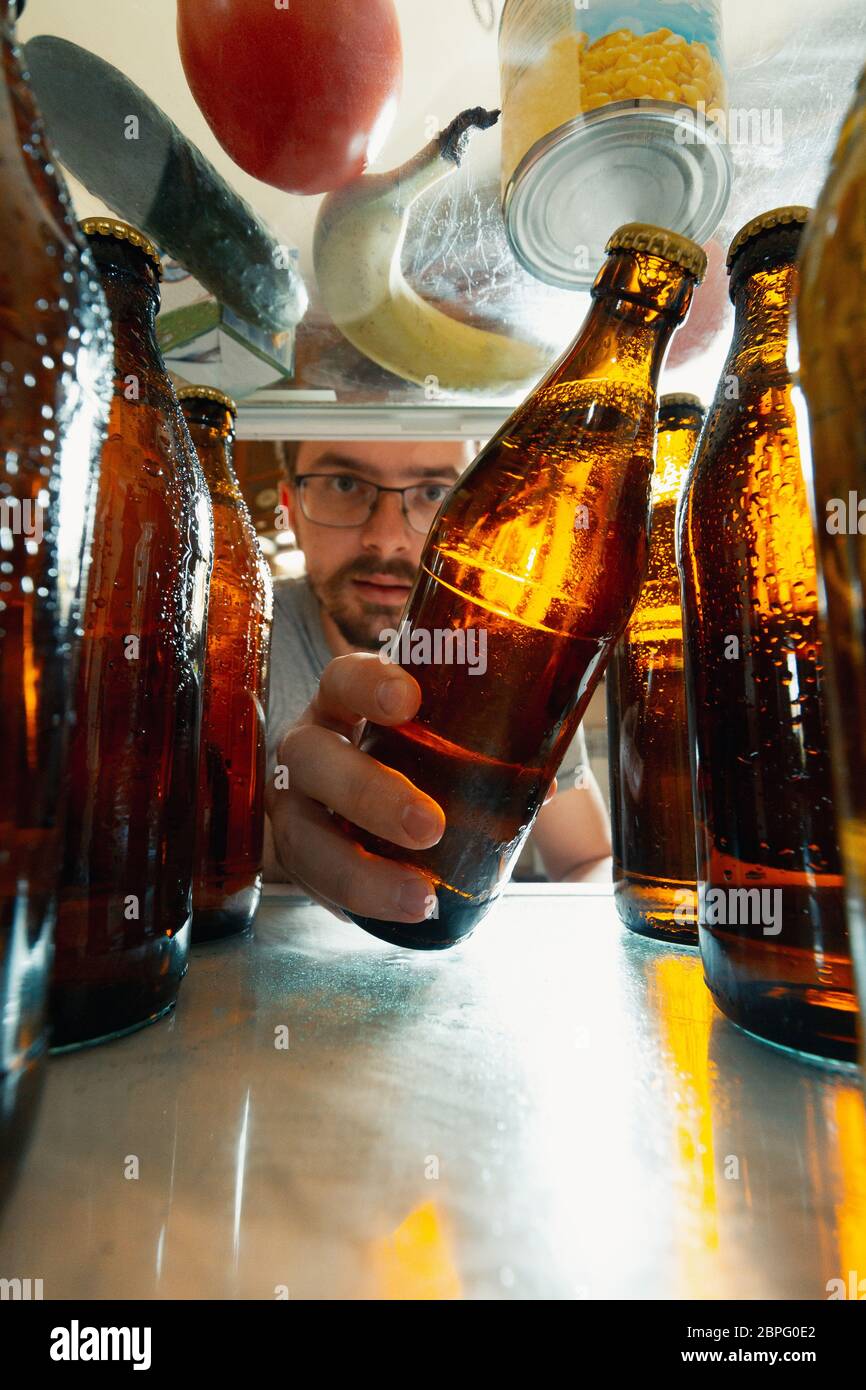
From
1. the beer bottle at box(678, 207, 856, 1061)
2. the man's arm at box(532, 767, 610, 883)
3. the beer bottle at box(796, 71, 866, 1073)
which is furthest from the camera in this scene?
the man's arm at box(532, 767, 610, 883)

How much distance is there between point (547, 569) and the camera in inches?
15.4

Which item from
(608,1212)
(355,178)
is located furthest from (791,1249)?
(355,178)

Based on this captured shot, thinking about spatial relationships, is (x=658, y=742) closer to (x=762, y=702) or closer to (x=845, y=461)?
(x=762, y=702)

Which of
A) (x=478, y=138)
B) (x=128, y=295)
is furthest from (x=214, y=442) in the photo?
(x=478, y=138)

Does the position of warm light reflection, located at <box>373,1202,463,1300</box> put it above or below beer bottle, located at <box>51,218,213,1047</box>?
below

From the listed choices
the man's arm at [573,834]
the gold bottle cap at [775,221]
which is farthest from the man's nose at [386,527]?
the gold bottle cap at [775,221]

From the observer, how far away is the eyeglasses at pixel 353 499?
4.14 feet

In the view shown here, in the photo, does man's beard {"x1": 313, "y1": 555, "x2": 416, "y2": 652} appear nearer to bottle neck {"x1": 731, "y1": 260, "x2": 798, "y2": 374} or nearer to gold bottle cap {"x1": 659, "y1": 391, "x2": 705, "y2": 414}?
gold bottle cap {"x1": 659, "y1": 391, "x2": 705, "y2": 414}

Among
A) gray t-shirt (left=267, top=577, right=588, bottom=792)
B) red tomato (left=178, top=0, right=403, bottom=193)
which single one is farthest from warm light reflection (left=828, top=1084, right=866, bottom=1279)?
gray t-shirt (left=267, top=577, right=588, bottom=792)

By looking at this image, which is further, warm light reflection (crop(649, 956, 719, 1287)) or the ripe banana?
the ripe banana

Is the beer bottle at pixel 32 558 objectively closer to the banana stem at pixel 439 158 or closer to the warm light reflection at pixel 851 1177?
the warm light reflection at pixel 851 1177

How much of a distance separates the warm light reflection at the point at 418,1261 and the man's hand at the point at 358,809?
174 mm

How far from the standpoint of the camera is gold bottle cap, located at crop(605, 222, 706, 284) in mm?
375

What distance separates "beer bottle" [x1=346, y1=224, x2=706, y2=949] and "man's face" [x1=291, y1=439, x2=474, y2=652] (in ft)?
2.69
